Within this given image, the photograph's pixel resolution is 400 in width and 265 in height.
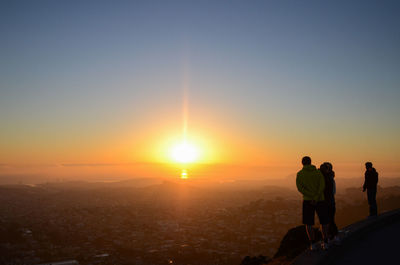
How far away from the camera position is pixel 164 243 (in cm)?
7981

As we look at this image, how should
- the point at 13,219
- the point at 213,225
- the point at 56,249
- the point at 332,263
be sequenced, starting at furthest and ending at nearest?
the point at 13,219, the point at 213,225, the point at 56,249, the point at 332,263

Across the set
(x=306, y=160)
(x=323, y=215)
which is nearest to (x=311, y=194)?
(x=323, y=215)

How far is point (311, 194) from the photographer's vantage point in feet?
23.5

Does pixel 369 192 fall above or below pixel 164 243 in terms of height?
above

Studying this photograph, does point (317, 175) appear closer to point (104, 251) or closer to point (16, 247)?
point (104, 251)

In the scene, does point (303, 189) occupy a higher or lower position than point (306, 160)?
lower

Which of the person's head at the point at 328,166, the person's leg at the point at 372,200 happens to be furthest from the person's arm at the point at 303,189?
the person's leg at the point at 372,200

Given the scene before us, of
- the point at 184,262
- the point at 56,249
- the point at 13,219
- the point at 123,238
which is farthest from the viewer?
the point at 13,219

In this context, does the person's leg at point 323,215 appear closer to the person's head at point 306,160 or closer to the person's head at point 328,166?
the person's head at point 306,160

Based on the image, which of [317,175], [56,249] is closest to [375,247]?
[317,175]

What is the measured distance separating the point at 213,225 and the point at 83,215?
5957 cm

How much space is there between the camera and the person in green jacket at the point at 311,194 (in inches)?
283

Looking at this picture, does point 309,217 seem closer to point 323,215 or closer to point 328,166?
point 323,215

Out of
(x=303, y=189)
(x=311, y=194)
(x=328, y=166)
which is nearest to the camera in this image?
(x=311, y=194)
